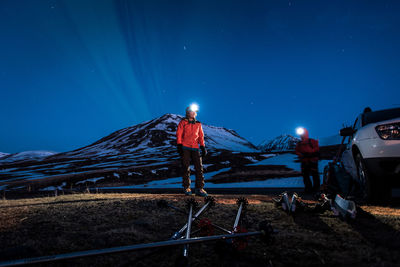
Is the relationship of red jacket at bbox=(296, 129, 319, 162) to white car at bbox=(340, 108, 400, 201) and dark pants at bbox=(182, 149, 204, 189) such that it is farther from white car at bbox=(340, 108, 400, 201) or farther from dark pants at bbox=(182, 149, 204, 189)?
dark pants at bbox=(182, 149, 204, 189)

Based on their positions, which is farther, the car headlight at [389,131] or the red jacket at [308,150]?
the red jacket at [308,150]

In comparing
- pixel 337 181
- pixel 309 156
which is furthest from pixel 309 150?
pixel 337 181

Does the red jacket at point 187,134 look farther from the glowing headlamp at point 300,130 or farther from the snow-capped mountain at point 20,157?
the snow-capped mountain at point 20,157

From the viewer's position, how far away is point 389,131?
145 inches

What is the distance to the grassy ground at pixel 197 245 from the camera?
75.7 inches

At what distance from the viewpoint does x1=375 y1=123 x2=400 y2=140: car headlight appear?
362 centimetres

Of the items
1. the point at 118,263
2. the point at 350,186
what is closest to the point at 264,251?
the point at 118,263

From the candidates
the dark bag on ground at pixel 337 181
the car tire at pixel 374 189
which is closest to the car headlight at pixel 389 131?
the car tire at pixel 374 189

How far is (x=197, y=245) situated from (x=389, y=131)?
3.70 meters

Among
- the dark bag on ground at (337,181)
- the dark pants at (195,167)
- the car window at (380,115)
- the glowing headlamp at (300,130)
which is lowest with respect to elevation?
the dark bag on ground at (337,181)

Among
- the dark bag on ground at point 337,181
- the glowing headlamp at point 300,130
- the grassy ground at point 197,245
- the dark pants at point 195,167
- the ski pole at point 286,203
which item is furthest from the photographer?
the glowing headlamp at point 300,130

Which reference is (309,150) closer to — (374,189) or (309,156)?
(309,156)

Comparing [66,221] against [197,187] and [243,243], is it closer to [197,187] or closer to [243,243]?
[243,243]

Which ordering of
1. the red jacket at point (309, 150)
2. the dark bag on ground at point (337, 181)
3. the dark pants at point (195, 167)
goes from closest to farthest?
the dark bag on ground at point (337, 181)
the dark pants at point (195, 167)
the red jacket at point (309, 150)
